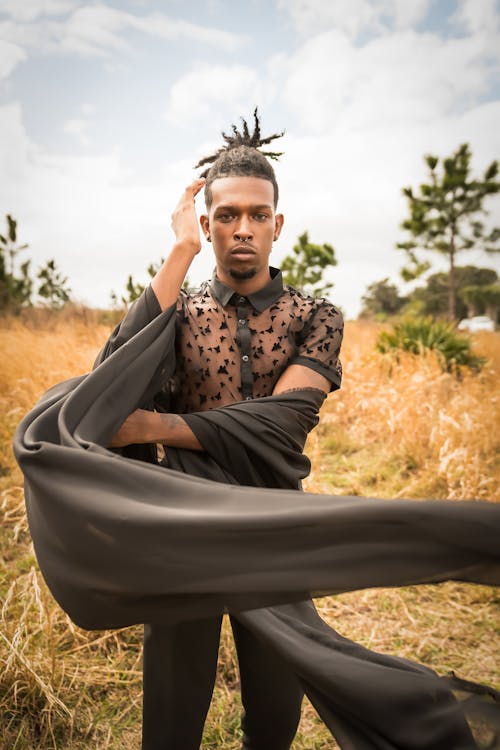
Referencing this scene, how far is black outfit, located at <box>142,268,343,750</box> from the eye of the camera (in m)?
1.42

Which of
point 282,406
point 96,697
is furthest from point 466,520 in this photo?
point 96,697

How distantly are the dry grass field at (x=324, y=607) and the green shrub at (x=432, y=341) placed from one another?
1.41 metres

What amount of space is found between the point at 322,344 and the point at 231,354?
29cm

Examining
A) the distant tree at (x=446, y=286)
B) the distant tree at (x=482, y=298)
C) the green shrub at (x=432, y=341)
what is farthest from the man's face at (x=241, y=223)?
the distant tree at (x=446, y=286)

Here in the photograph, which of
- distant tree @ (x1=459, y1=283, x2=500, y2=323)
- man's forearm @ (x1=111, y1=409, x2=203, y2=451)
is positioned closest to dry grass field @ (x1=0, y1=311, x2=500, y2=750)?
man's forearm @ (x1=111, y1=409, x2=203, y2=451)

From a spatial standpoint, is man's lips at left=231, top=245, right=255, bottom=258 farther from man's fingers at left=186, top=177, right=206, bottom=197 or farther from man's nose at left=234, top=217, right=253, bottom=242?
man's fingers at left=186, top=177, right=206, bottom=197

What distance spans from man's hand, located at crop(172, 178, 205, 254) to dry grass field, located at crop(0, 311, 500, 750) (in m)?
1.02

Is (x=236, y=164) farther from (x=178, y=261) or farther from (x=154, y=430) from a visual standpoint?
(x=154, y=430)

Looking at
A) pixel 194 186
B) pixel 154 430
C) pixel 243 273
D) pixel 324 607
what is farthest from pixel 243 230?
pixel 324 607

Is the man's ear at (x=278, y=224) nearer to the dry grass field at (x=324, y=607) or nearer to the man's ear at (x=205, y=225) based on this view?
the man's ear at (x=205, y=225)

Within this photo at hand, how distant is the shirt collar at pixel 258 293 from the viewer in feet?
5.05

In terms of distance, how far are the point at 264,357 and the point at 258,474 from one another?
0.37m

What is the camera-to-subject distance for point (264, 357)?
4.94ft

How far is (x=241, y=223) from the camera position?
1474 millimetres
